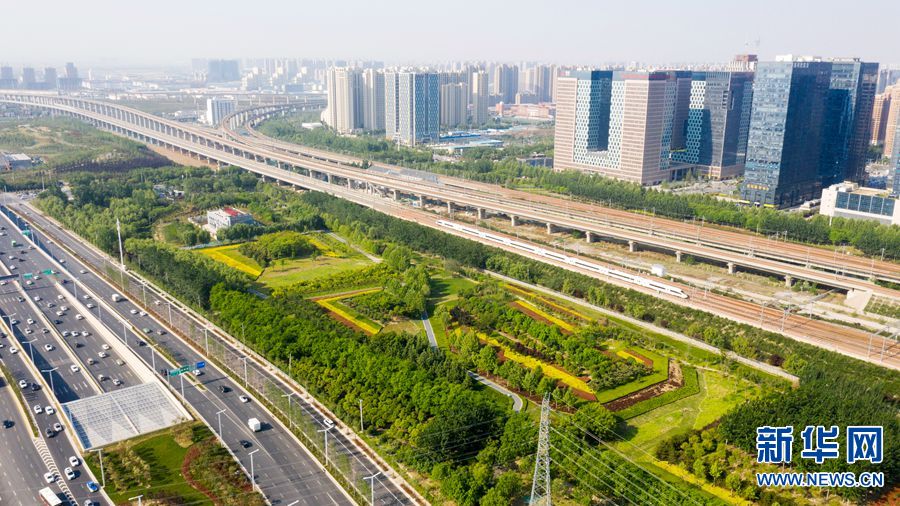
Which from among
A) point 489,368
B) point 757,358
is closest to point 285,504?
point 489,368

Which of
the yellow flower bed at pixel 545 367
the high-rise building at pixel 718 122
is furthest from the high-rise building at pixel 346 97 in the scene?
the yellow flower bed at pixel 545 367

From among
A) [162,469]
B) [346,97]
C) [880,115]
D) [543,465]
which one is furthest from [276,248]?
[880,115]

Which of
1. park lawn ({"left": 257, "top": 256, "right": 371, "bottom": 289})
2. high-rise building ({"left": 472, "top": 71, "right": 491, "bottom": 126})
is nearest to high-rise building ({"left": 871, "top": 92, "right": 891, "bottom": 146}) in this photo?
high-rise building ({"left": 472, "top": 71, "right": 491, "bottom": 126})

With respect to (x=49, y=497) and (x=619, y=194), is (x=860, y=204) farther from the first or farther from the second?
(x=49, y=497)

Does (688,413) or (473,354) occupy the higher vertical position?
(473,354)

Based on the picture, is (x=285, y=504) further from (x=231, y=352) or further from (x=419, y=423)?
(x=231, y=352)

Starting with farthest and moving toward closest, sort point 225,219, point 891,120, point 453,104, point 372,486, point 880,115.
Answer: point 453,104 < point 880,115 < point 891,120 < point 225,219 < point 372,486

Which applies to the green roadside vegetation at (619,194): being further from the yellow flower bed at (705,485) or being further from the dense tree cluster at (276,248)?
the yellow flower bed at (705,485)
